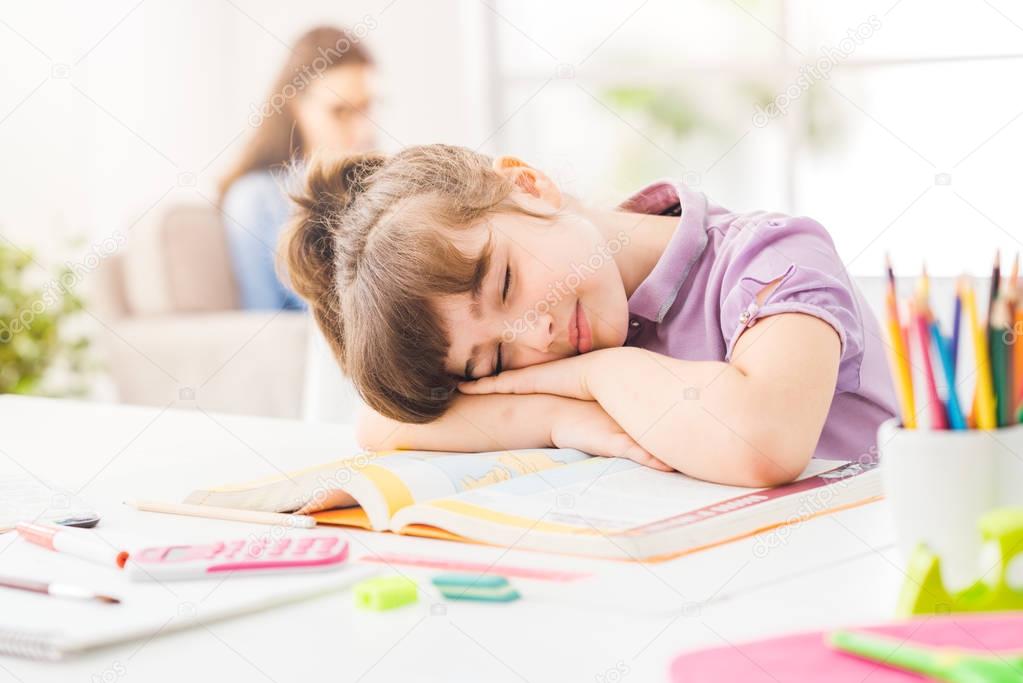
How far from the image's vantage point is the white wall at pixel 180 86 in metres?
4.04

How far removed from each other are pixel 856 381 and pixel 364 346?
0.49 metres

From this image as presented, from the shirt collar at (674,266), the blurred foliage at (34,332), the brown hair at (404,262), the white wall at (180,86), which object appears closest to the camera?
the brown hair at (404,262)

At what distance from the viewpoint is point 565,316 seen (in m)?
1.12

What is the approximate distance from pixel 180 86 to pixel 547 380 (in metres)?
3.60

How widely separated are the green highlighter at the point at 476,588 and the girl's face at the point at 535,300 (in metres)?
0.47

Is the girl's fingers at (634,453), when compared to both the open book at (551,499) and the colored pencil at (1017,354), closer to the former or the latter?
the open book at (551,499)

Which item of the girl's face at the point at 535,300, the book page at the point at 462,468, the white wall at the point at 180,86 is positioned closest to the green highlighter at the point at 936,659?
the book page at the point at 462,468

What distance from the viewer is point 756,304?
3.36ft

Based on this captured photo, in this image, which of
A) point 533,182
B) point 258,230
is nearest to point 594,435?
point 533,182


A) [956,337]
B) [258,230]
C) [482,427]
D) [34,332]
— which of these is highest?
[956,337]

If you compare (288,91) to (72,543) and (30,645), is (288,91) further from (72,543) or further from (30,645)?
(30,645)

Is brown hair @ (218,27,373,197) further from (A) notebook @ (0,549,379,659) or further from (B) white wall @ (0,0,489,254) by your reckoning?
(A) notebook @ (0,549,379,659)

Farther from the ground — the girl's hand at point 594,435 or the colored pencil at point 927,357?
the colored pencil at point 927,357

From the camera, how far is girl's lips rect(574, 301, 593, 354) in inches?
44.8
